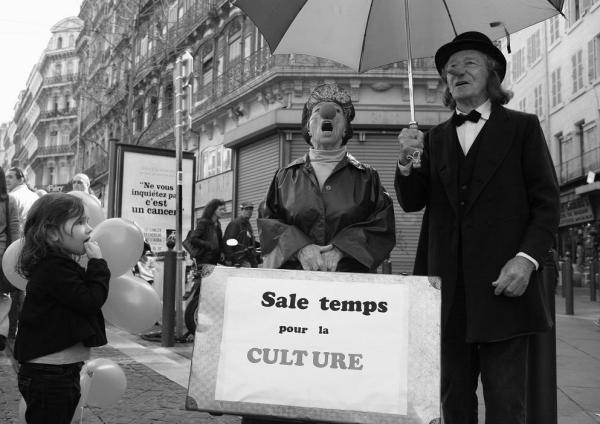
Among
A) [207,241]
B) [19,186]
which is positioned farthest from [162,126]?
[207,241]

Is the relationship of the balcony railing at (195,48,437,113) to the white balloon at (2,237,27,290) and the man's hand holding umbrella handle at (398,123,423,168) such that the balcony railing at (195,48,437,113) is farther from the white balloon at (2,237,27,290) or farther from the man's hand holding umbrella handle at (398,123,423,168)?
the man's hand holding umbrella handle at (398,123,423,168)

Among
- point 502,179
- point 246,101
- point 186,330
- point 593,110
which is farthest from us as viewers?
point 593,110

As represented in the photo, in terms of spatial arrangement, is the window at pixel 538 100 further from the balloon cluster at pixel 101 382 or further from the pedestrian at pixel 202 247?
the balloon cluster at pixel 101 382

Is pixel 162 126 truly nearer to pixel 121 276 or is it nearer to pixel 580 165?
pixel 580 165

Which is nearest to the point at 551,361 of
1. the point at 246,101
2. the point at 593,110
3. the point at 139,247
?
the point at 139,247

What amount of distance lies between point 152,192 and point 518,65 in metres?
29.8

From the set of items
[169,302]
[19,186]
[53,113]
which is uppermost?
[53,113]

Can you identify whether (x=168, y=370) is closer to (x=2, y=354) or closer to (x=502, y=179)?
(x=2, y=354)

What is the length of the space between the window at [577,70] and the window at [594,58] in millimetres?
745

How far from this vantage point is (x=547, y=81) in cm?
3036

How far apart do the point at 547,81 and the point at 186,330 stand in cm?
2652

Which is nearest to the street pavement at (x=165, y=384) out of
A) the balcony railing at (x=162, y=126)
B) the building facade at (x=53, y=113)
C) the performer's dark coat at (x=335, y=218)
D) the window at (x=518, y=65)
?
the performer's dark coat at (x=335, y=218)

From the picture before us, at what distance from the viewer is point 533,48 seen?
32.2 m

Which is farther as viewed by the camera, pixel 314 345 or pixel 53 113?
pixel 53 113
